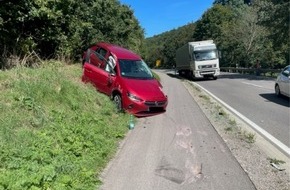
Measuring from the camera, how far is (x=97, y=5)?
23547 millimetres

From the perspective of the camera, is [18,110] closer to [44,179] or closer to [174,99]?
[44,179]

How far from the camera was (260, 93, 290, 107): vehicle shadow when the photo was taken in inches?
585

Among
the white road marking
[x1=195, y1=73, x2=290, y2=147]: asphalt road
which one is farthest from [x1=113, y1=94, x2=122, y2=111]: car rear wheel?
[x1=195, y1=73, x2=290, y2=147]: asphalt road

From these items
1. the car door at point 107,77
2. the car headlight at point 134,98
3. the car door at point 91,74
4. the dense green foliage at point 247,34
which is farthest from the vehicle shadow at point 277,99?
the dense green foliage at point 247,34

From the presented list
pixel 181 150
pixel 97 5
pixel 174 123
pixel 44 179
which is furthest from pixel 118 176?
pixel 97 5

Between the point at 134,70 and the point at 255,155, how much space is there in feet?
22.4

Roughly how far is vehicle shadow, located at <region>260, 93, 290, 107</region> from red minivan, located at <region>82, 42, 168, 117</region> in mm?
5283

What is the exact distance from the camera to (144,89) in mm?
12172

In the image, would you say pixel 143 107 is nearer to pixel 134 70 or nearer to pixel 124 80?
pixel 124 80

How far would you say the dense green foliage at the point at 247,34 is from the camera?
34156mm

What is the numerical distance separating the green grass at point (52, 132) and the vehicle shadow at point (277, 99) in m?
7.17

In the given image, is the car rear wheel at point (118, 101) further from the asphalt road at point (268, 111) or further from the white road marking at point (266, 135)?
the asphalt road at point (268, 111)

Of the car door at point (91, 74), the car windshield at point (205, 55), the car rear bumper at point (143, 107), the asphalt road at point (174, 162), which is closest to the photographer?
the asphalt road at point (174, 162)

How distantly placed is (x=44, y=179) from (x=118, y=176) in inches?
55.8
